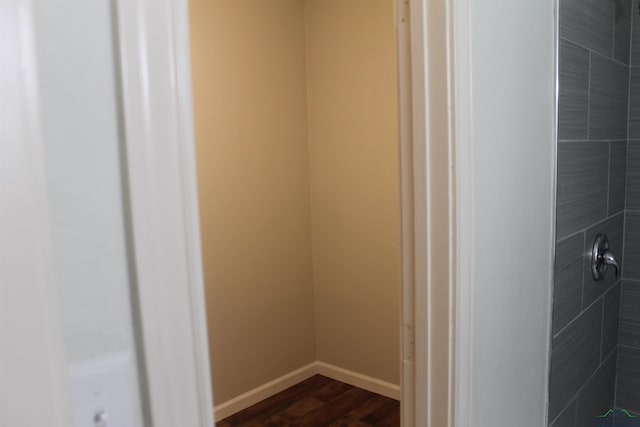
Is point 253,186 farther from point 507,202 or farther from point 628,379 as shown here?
point 628,379

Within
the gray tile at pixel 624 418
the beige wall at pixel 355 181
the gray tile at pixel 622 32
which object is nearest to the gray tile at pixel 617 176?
the gray tile at pixel 622 32

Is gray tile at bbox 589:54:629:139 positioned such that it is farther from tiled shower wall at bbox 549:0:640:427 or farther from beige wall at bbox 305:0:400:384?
beige wall at bbox 305:0:400:384

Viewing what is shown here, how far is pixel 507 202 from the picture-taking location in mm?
1160

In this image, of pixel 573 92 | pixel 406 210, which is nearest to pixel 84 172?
pixel 406 210

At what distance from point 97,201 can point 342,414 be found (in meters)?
2.47

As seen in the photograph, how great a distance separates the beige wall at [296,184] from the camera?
8.29 ft

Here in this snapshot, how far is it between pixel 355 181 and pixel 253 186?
571 millimetres

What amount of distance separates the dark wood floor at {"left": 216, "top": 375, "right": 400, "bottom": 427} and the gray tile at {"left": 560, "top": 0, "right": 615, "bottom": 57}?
6.32 feet

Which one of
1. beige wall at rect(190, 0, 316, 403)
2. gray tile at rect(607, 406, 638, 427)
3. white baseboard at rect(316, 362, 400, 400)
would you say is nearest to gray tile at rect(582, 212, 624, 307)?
gray tile at rect(607, 406, 638, 427)

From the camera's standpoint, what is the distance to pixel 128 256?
0.49m

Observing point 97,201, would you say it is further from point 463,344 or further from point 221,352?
point 221,352

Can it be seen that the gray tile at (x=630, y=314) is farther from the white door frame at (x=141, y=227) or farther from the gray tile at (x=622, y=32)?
the white door frame at (x=141, y=227)

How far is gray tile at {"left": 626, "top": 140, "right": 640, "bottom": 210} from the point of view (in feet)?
6.29

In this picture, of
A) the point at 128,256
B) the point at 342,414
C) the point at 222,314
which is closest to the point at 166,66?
the point at 128,256
